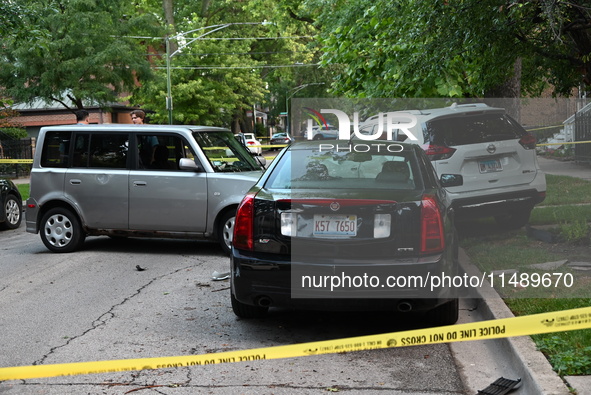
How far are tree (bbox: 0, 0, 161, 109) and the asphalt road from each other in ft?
53.7

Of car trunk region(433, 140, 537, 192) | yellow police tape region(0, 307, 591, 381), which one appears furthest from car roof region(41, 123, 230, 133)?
yellow police tape region(0, 307, 591, 381)

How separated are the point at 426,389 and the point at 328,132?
3683 mm

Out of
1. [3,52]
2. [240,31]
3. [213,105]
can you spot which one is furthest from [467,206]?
[240,31]

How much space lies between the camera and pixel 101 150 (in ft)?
36.3

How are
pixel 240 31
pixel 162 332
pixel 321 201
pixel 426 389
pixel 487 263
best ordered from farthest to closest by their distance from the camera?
1. pixel 240 31
2. pixel 487 263
3. pixel 162 332
4. pixel 321 201
5. pixel 426 389

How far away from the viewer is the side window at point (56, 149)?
11.2 metres

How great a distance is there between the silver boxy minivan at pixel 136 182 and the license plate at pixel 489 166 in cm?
310

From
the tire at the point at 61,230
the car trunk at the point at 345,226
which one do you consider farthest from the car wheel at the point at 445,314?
the tire at the point at 61,230

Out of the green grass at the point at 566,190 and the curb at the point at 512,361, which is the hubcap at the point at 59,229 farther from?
the green grass at the point at 566,190

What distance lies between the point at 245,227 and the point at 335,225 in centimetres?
78

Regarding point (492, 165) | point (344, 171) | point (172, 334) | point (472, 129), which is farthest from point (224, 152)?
point (172, 334)

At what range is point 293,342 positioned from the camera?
6324 millimetres

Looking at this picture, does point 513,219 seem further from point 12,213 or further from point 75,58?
point 75,58

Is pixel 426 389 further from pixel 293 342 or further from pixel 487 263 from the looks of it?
pixel 487 263
